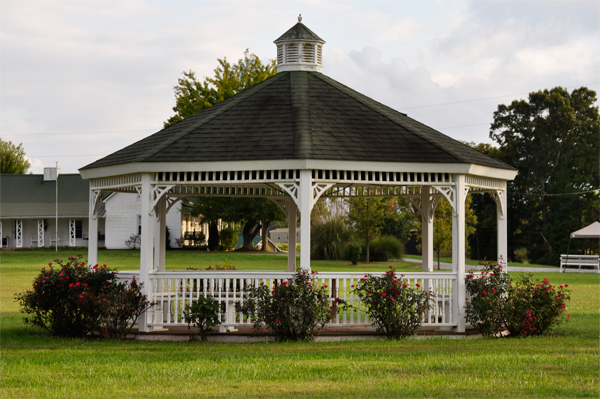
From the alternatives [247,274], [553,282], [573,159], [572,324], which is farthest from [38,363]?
[573,159]

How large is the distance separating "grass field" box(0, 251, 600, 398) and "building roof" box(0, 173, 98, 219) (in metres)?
39.3

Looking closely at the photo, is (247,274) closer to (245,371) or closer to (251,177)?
(251,177)

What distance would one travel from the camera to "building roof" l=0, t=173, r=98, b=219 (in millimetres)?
49281

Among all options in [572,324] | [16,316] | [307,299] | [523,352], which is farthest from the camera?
[16,316]

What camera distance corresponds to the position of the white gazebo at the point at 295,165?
11.3m

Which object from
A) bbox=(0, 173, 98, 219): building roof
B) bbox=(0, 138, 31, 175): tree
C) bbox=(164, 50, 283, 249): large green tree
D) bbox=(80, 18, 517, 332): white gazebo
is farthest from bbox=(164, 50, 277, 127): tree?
bbox=(0, 138, 31, 175): tree

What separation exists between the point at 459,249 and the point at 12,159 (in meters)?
71.8

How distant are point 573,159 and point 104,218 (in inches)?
1356

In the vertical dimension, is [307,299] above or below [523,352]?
above

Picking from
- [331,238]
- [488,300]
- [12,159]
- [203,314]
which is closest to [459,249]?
[488,300]

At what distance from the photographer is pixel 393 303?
11.1m

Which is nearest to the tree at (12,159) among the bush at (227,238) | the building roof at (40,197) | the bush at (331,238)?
the building roof at (40,197)

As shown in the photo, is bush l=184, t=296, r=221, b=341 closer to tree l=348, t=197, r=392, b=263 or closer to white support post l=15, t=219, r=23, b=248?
tree l=348, t=197, r=392, b=263

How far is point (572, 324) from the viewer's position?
13906 mm
